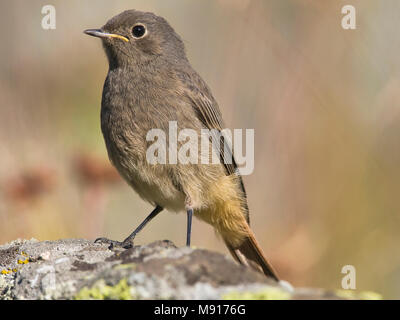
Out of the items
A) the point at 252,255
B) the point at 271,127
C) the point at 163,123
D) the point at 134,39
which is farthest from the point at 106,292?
the point at 271,127

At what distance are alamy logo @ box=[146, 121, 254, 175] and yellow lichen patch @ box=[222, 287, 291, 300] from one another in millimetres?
2070

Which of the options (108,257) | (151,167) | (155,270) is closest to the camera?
(155,270)

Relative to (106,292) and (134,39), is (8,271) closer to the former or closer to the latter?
(106,292)

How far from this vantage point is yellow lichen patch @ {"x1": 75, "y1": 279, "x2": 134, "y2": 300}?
3.04 m

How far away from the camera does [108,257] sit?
3.96 metres

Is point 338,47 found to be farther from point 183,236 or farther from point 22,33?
point 22,33

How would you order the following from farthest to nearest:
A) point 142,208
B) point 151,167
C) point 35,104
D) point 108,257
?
point 142,208, point 35,104, point 151,167, point 108,257

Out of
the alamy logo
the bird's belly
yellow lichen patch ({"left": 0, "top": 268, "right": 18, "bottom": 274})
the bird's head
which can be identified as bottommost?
yellow lichen patch ({"left": 0, "top": 268, "right": 18, "bottom": 274})

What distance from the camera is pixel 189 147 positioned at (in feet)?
16.6

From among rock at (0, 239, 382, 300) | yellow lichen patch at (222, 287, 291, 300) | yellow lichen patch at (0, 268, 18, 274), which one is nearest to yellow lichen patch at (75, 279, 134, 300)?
rock at (0, 239, 382, 300)

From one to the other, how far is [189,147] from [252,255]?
1271mm

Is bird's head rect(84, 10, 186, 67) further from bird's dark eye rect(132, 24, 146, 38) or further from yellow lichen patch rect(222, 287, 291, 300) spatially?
yellow lichen patch rect(222, 287, 291, 300)
